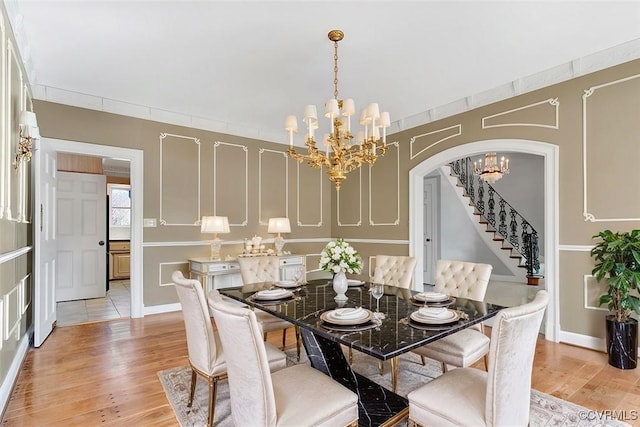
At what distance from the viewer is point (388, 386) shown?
2.56 m

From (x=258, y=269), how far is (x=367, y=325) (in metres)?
1.83

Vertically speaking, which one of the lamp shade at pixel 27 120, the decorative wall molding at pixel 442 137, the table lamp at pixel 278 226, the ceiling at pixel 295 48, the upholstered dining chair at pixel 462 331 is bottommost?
the upholstered dining chair at pixel 462 331

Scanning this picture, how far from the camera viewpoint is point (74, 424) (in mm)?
2096

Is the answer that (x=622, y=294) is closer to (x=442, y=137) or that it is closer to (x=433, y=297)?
(x=433, y=297)

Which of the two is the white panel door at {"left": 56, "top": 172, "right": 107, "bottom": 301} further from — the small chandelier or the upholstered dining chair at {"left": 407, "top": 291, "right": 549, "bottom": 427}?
the small chandelier

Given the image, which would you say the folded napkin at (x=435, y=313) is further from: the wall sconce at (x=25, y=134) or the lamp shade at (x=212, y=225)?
the lamp shade at (x=212, y=225)

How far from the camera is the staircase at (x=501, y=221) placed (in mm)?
7152

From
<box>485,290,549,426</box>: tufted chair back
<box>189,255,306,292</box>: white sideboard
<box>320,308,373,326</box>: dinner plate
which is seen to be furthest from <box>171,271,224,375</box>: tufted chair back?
<box>189,255,306,292</box>: white sideboard

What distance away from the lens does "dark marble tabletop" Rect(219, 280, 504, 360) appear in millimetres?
1547

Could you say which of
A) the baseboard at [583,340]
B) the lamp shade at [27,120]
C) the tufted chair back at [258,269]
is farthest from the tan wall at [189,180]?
the baseboard at [583,340]

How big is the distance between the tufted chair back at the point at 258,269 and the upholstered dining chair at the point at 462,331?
1593mm

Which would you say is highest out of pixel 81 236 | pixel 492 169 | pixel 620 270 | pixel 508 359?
pixel 492 169

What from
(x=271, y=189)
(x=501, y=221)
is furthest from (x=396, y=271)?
(x=501, y=221)

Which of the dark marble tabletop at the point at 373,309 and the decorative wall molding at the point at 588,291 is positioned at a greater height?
the dark marble tabletop at the point at 373,309
